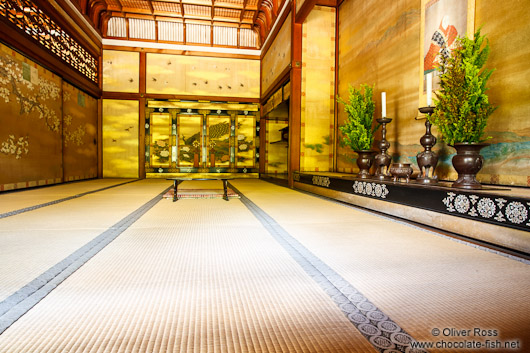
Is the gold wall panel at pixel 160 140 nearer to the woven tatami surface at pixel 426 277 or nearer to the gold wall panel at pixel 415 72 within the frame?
the gold wall panel at pixel 415 72

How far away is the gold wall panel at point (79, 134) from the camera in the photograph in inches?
238

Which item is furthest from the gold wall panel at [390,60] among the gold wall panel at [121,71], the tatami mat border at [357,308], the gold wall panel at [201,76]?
the gold wall panel at [121,71]

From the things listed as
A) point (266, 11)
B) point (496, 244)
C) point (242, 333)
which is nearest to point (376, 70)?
point (496, 244)

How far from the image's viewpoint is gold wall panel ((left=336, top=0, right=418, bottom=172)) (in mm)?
3314

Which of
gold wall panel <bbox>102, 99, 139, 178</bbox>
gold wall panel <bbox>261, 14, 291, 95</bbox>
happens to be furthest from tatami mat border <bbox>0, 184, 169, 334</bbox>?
gold wall panel <bbox>102, 99, 139, 178</bbox>

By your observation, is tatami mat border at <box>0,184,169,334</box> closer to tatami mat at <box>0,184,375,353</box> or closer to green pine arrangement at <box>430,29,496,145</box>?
tatami mat at <box>0,184,375,353</box>

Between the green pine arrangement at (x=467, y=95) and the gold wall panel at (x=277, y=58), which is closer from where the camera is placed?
the green pine arrangement at (x=467, y=95)

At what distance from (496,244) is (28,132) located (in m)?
5.89

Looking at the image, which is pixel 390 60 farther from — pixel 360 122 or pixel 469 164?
pixel 469 164

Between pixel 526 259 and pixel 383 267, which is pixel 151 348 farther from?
pixel 526 259

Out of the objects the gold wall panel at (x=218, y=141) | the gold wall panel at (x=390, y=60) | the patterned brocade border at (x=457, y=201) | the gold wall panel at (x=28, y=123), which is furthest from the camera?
the gold wall panel at (x=218, y=141)

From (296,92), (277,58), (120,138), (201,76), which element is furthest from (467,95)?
(120,138)

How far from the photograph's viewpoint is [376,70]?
13.3 feet

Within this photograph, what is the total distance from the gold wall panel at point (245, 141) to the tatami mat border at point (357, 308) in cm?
694
